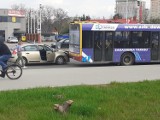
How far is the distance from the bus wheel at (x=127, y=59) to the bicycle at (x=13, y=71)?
9389mm

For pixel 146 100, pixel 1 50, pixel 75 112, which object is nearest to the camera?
pixel 75 112

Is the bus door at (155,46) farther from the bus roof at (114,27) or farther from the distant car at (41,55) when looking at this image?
the distant car at (41,55)

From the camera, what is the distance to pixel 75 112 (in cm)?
648

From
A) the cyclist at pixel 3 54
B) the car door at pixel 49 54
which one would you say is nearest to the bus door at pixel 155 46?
the car door at pixel 49 54

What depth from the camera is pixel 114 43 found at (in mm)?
20844

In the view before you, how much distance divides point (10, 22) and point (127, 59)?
290 ft

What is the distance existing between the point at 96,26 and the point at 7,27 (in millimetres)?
86149

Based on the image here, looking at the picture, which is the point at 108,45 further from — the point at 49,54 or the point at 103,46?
the point at 49,54

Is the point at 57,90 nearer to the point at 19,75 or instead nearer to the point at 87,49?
the point at 19,75

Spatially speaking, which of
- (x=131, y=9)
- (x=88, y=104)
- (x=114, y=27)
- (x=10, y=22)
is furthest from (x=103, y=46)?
(x=10, y=22)

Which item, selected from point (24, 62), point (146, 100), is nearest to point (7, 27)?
point (24, 62)

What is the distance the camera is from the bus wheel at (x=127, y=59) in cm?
2127

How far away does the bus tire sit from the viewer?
21.3 meters

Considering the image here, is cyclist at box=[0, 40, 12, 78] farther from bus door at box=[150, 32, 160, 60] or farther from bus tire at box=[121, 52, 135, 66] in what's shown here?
bus door at box=[150, 32, 160, 60]
